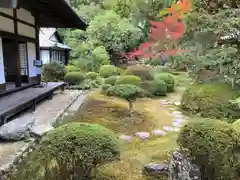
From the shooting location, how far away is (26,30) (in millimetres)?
7840

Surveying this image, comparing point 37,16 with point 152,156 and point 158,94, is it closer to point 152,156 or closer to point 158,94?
point 158,94

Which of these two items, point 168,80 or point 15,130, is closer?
point 15,130

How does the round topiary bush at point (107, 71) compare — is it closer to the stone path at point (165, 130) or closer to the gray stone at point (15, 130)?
the stone path at point (165, 130)

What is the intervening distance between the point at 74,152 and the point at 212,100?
4.66 m

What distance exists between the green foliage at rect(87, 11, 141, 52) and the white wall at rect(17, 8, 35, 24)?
7904 mm

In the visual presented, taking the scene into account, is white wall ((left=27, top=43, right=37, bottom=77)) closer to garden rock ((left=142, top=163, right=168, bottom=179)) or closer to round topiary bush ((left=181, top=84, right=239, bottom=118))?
round topiary bush ((left=181, top=84, right=239, bottom=118))

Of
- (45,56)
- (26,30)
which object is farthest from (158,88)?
(45,56)

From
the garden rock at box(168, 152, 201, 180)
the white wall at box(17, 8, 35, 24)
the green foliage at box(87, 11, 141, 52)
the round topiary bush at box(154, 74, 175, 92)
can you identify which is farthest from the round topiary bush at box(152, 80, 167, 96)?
the green foliage at box(87, 11, 141, 52)

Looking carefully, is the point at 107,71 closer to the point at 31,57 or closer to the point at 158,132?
the point at 31,57

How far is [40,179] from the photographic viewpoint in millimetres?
2619

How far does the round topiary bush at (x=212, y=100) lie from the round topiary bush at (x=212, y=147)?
3.17m

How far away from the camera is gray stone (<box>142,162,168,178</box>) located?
10.9ft

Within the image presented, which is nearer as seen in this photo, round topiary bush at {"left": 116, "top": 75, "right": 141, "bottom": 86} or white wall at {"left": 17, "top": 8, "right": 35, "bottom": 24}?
white wall at {"left": 17, "top": 8, "right": 35, "bottom": 24}

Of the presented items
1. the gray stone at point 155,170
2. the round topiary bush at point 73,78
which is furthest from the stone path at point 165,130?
the round topiary bush at point 73,78
